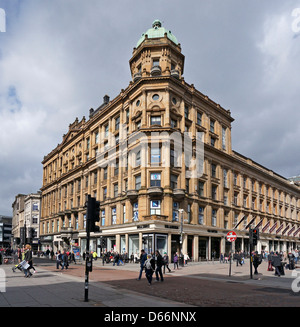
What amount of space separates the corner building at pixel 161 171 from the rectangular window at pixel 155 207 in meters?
0.12

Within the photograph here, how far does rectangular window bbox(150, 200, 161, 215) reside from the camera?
40375mm

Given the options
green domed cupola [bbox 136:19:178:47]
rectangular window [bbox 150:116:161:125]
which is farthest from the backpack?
green domed cupola [bbox 136:19:178:47]

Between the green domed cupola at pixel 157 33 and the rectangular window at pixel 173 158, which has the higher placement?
the green domed cupola at pixel 157 33

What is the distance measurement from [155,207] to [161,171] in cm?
448

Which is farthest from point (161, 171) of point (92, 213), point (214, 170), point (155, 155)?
point (92, 213)

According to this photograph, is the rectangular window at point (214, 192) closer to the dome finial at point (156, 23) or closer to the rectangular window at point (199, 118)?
the rectangular window at point (199, 118)

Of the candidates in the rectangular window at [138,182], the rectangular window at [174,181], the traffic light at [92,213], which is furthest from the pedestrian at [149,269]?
the rectangular window at [138,182]

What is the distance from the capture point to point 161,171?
40.7 meters

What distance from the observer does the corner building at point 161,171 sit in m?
40.8

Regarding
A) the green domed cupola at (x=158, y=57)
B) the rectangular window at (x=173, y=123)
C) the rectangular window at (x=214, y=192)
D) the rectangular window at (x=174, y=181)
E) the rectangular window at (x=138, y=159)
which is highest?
the green domed cupola at (x=158, y=57)
